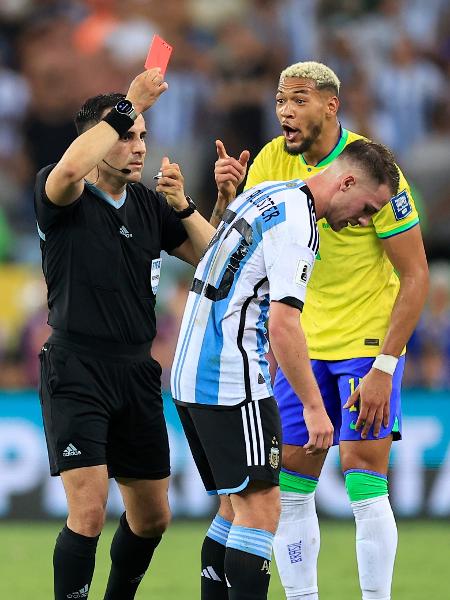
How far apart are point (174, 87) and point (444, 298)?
150 inches

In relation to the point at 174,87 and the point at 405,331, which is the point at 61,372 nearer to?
the point at 405,331

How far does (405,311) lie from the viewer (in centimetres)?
593

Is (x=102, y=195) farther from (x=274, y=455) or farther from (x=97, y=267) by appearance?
(x=274, y=455)

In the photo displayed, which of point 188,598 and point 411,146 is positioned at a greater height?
point 411,146

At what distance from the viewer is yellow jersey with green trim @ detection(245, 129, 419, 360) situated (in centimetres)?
614

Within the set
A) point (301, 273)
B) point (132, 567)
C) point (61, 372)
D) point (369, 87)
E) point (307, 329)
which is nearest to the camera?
point (301, 273)

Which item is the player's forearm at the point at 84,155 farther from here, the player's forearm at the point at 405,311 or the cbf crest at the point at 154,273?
the player's forearm at the point at 405,311

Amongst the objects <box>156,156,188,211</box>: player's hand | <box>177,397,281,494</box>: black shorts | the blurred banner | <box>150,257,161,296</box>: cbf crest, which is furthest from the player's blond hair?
the blurred banner

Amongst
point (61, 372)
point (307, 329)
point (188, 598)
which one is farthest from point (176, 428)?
point (61, 372)

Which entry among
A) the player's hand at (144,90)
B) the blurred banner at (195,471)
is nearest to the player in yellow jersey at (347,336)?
the player's hand at (144,90)

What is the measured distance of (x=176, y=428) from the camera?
10031 mm

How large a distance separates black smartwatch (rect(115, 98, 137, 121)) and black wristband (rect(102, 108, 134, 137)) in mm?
Answer: 14

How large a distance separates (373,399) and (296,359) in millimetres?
894

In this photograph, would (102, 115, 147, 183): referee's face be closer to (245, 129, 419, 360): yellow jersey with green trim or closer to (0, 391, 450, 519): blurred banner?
(245, 129, 419, 360): yellow jersey with green trim
